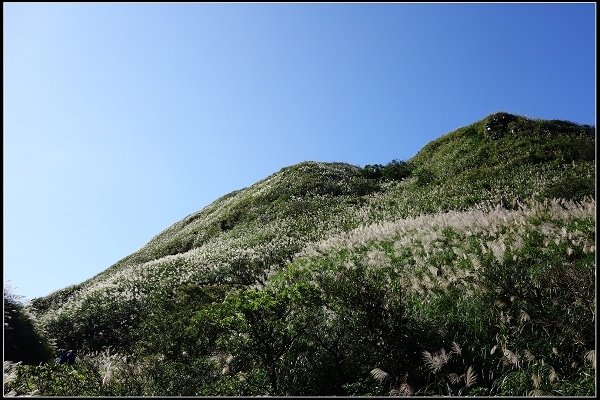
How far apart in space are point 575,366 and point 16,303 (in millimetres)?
11944

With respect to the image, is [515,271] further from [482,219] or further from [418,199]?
[418,199]

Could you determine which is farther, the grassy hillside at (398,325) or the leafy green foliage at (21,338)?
the leafy green foliage at (21,338)

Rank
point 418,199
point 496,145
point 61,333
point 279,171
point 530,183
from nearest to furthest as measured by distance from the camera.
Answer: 1. point 61,333
2. point 530,183
3. point 418,199
4. point 496,145
5. point 279,171

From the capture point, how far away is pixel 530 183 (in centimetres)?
2522

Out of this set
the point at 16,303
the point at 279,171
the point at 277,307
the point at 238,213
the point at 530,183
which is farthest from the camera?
the point at 279,171

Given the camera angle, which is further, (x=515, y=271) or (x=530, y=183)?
(x=530, y=183)

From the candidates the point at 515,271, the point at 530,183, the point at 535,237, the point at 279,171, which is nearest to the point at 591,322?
the point at 515,271

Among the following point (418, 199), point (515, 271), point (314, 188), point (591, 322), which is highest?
point (314, 188)

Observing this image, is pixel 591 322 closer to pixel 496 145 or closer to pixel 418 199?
pixel 418 199

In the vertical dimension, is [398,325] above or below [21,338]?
above

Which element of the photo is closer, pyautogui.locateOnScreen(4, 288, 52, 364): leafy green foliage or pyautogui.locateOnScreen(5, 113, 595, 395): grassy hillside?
pyautogui.locateOnScreen(5, 113, 595, 395): grassy hillside

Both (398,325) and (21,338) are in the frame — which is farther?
(21,338)

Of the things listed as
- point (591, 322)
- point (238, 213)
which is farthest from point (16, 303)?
point (238, 213)

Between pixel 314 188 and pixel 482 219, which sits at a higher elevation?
pixel 314 188
